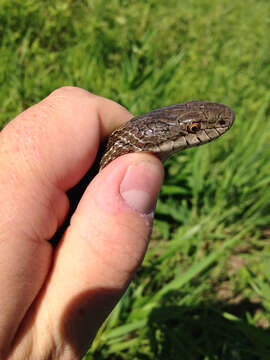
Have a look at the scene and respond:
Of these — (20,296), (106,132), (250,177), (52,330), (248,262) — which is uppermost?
(106,132)

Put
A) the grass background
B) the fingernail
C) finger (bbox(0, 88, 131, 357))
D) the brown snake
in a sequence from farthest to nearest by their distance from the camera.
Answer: the grass background < the brown snake < the fingernail < finger (bbox(0, 88, 131, 357))

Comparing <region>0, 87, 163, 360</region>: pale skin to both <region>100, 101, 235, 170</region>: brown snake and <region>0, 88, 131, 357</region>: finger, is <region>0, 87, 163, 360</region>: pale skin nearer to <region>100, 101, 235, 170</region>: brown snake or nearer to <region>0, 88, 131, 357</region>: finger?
<region>0, 88, 131, 357</region>: finger

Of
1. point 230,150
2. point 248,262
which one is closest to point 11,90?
point 230,150

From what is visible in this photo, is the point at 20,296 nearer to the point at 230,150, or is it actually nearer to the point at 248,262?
the point at 248,262

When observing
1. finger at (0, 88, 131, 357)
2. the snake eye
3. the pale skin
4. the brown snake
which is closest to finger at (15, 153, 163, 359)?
the pale skin

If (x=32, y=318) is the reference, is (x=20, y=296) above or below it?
above

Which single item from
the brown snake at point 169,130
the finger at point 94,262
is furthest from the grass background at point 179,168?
the brown snake at point 169,130

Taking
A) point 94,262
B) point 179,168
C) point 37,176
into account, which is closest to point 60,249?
point 94,262

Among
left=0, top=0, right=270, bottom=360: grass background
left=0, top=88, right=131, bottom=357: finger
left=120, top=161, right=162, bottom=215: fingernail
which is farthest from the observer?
left=0, top=0, right=270, bottom=360: grass background
